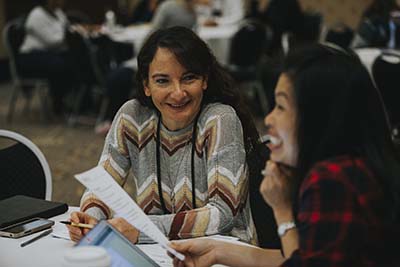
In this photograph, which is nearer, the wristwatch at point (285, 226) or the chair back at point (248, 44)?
the wristwatch at point (285, 226)

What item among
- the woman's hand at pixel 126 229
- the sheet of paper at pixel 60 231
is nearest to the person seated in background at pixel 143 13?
the sheet of paper at pixel 60 231

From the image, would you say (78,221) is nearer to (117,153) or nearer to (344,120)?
(117,153)

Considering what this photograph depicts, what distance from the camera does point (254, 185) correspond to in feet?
7.51

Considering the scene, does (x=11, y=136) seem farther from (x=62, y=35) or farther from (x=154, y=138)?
(x=62, y=35)

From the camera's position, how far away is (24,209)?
2.03m

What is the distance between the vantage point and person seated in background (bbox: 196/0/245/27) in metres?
8.51

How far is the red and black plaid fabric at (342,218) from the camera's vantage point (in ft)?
4.09

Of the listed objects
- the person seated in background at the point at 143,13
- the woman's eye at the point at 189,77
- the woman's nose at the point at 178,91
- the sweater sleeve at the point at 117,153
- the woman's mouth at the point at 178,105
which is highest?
the woman's eye at the point at 189,77

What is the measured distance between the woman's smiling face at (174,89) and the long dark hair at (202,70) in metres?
0.02

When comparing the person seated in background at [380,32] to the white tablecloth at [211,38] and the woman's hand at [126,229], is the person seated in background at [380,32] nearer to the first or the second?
the white tablecloth at [211,38]

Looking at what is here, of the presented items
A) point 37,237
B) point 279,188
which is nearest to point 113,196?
point 279,188

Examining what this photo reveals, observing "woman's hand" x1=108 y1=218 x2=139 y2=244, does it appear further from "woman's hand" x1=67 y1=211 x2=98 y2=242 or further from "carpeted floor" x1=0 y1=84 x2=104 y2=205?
"carpeted floor" x1=0 y1=84 x2=104 y2=205

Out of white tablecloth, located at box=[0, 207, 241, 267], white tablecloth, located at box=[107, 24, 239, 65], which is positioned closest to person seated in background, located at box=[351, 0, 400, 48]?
white tablecloth, located at box=[107, 24, 239, 65]

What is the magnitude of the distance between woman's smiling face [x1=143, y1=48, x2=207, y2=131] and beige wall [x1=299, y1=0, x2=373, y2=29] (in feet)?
30.0
